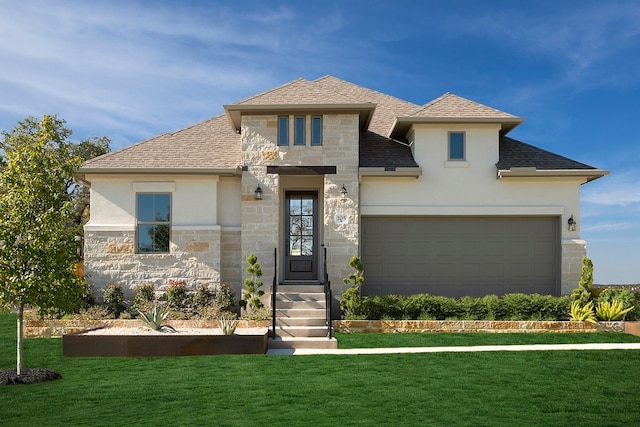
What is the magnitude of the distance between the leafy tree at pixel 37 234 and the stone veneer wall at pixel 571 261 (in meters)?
13.1

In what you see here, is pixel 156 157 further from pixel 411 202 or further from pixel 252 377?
pixel 252 377

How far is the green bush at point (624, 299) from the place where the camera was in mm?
17125

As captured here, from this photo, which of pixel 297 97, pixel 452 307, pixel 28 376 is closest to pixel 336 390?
pixel 28 376

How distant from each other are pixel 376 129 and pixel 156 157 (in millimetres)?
6856

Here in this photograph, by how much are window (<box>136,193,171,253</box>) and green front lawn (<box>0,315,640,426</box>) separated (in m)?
5.11

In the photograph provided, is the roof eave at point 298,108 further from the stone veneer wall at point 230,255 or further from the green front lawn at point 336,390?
the green front lawn at point 336,390

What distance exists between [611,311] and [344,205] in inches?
292

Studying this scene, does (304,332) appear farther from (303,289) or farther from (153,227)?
(153,227)

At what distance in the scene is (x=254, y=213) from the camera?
723 inches

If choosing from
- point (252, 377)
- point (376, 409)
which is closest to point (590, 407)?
point (376, 409)

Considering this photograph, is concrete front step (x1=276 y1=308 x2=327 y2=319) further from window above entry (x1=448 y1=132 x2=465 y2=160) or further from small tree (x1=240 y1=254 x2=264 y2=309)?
window above entry (x1=448 y1=132 x2=465 y2=160)

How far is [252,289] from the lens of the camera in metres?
17.5

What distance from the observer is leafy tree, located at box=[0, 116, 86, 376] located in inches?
451

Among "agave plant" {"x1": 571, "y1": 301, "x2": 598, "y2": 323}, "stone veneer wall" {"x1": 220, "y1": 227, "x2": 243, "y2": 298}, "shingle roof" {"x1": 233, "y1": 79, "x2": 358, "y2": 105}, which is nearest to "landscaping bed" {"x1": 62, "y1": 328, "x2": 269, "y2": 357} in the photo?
"stone veneer wall" {"x1": 220, "y1": 227, "x2": 243, "y2": 298}
